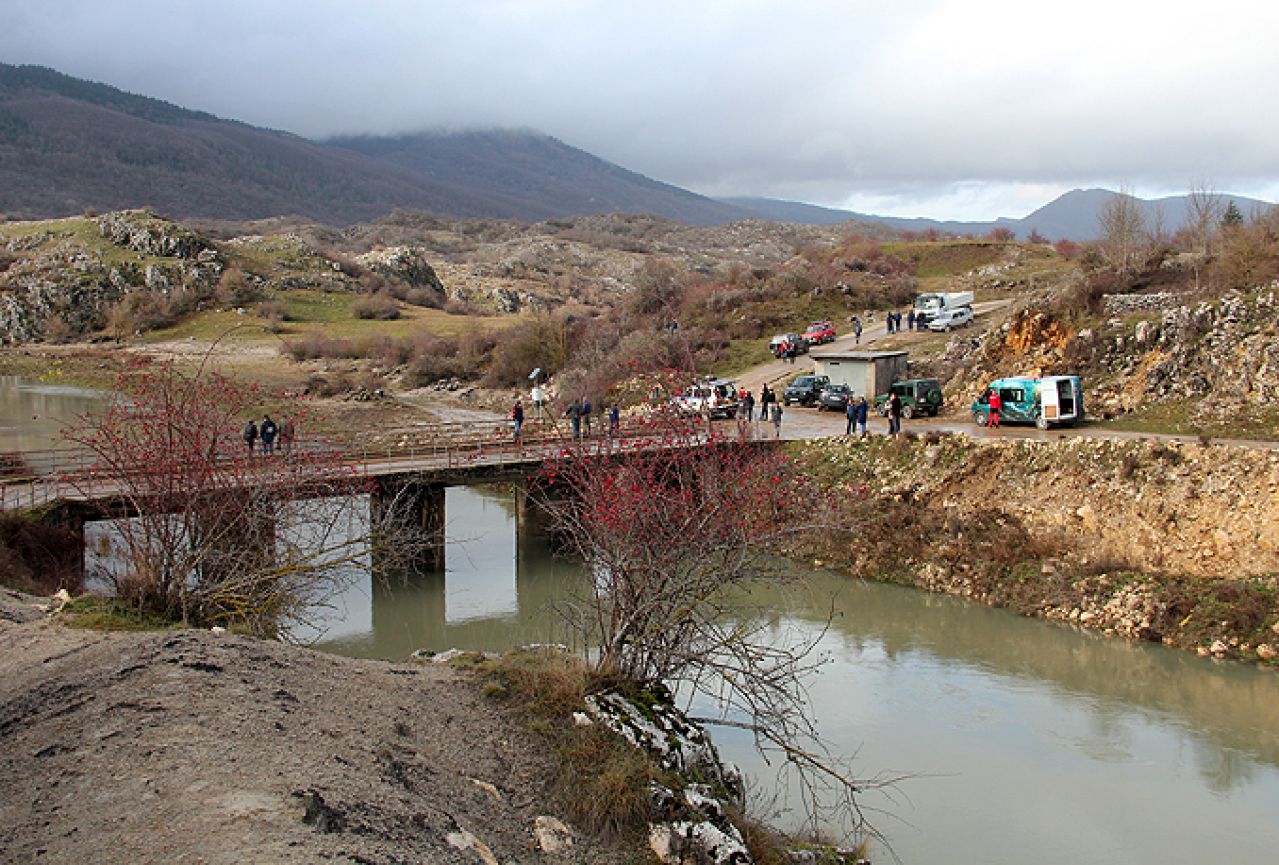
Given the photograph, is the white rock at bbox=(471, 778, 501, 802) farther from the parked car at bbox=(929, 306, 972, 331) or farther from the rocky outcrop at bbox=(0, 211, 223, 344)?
the rocky outcrop at bbox=(0, 211, 223, 344)

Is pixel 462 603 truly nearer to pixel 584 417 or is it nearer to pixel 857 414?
pixel 584 417

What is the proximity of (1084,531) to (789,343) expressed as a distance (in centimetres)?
2584

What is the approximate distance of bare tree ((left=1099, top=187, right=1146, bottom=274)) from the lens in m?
41.2

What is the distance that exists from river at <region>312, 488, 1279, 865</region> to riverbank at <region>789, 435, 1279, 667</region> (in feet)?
Answer: 2.37

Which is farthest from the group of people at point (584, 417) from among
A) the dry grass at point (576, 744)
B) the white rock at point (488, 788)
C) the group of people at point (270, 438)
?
the white rock at point (488, 788)

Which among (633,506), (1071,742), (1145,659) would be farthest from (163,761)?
(1145,659)

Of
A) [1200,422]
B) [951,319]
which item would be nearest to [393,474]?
[1200,422]

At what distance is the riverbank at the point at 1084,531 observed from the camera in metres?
22.8

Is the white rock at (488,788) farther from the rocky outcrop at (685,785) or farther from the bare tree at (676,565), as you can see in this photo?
the bare tree at (676,565)

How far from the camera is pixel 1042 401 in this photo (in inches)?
1255

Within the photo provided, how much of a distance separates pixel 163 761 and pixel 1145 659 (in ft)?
64.7

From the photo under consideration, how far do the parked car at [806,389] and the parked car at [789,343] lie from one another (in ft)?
32.0

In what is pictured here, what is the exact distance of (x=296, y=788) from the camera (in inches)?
365

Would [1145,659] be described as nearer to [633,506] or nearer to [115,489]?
[633,506]
